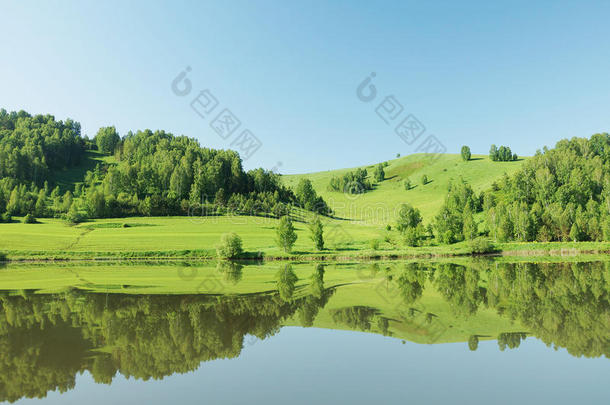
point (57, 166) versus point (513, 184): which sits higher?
point (57, 166)

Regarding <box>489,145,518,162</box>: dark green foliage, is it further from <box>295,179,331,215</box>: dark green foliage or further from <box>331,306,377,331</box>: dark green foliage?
<box>331,306,377,331</box>: dark green foliage

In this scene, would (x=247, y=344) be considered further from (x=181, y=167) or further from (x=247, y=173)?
(x=247, y=173)

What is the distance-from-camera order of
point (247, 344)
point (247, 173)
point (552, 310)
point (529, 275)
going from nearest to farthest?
point (247, 344) → point (552, 310) → point (529, 275) → point (247, 173)

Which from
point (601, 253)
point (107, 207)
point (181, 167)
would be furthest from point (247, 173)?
point (601, 253)

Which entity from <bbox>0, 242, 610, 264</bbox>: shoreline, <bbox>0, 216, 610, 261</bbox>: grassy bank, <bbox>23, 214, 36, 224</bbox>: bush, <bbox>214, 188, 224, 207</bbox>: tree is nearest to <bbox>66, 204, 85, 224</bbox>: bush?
<bbox>0, 216, 610, 261</bbox>: grassy bank

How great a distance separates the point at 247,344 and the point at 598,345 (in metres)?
15.5

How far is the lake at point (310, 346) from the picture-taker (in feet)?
35.6

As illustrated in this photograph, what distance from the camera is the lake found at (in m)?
10.9

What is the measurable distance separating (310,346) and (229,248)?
5019 cm

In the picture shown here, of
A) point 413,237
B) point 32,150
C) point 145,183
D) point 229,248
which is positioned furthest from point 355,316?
point 32,150

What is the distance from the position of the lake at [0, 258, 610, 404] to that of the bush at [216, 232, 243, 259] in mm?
35504

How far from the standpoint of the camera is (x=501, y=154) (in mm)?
177375

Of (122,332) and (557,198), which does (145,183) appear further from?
(557,198)

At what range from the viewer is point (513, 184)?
101 m
